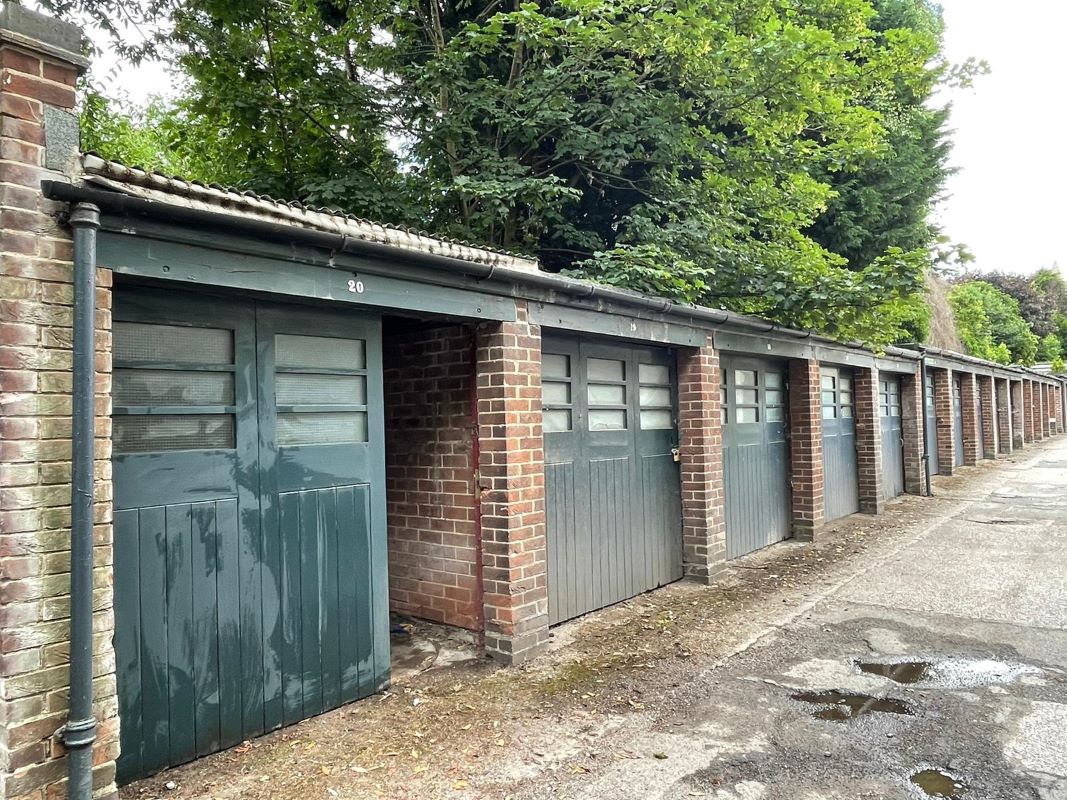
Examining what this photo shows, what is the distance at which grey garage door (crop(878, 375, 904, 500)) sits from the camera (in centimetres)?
1188

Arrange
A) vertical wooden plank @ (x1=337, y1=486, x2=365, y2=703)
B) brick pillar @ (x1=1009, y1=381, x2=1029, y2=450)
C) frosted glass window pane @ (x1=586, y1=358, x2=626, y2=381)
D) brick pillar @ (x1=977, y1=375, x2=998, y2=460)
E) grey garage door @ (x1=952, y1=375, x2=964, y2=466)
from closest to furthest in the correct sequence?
vertical wooden plank @ (x1=337, y1=486, x2=365, y2=703) → frosted glass window pane @ (x1=586, y1=358, x2=626, y2=381) → grey garage door @ (x1=952, y1=375, x2=964, y2=466) → brick pillar @ (x1=977, y1=375, x2=998, y2=460) → brick pillar @ (x1=1009, y1=381, x2=1029, y2=450)

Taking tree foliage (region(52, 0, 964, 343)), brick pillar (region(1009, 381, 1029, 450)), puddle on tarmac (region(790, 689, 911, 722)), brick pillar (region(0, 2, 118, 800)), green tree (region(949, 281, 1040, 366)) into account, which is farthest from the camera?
green tree (region(949, 281, 1040, 366))

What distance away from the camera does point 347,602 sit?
396 cm

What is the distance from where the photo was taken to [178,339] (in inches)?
130

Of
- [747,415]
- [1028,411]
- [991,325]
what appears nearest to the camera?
[747,415]

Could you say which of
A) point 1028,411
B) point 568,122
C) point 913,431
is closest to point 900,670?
point 568,122

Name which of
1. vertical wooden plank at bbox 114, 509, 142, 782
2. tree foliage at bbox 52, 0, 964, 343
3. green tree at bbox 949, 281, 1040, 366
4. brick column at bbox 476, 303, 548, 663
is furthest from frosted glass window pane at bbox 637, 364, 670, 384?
green tree at bbox 949, 281, 1040, 366

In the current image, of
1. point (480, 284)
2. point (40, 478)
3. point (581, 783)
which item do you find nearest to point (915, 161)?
point (480, 284)

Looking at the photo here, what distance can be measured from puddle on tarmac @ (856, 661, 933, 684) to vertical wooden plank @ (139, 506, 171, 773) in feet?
13.2

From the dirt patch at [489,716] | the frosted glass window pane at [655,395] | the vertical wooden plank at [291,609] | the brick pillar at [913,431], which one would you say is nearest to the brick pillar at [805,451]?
the dirt patch at [489,716]

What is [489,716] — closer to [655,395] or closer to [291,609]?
[291,609]

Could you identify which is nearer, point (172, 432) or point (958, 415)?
point (172, 432)

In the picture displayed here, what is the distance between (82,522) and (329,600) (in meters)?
1.56

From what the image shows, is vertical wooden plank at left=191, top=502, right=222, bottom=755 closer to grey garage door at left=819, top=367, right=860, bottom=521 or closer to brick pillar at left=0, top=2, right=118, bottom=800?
brick pillar at left=0, top=2, right=118, bottom=800
